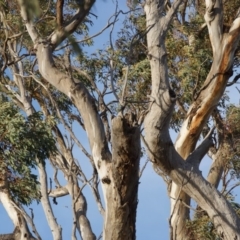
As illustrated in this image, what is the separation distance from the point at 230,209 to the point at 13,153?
2969 mm

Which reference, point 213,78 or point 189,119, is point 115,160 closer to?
point 213,78

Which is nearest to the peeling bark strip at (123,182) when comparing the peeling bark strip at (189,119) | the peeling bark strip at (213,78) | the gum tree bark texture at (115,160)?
the gum tree bark texture at (115,160)

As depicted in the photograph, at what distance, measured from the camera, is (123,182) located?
13.5 ft

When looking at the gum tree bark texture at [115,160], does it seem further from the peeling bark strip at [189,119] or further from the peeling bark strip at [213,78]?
the peeling bark strip at [213,78]

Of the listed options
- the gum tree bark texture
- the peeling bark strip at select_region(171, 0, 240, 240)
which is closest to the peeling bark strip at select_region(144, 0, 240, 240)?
the peeling bark strip at select_region(171, 0, 240, 240)

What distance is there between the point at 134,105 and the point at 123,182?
9.49ft

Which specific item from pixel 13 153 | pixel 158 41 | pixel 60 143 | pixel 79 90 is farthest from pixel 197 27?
pixel 79 90

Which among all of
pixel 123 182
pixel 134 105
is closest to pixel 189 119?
pixel 134 105

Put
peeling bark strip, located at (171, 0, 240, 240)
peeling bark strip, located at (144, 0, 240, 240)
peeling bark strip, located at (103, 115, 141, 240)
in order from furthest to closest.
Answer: peeling bark strip, located at (171, 0, 240, 240) < peeling bark strip, located at (144, 0, 240, 240) < peeling bark strip, located at (103, 115, 141, 240)

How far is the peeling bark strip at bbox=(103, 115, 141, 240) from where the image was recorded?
380 centimetres

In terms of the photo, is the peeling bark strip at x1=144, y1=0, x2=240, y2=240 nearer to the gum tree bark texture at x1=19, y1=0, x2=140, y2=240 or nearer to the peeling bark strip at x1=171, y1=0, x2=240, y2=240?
the peeling bark strip at x1=171, y1=0, x2=240, y2=240

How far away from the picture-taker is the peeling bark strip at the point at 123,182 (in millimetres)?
3803

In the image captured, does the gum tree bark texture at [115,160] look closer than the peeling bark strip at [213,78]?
Yes

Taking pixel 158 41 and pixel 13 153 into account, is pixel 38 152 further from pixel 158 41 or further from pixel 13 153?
pixel 158 41
